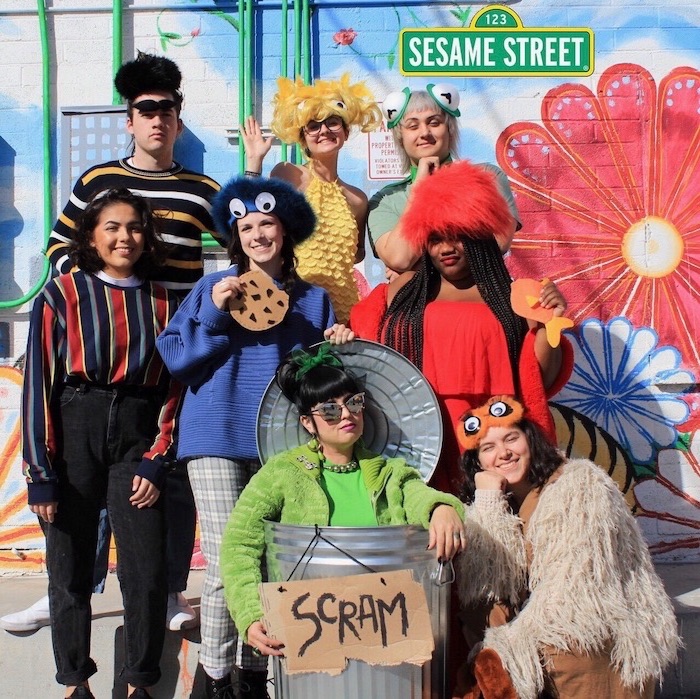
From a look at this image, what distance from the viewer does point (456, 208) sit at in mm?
3002

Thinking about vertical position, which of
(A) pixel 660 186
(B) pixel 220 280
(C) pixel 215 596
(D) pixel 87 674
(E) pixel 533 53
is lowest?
(D) pixel 87 674

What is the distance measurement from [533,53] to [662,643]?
2.98 meters

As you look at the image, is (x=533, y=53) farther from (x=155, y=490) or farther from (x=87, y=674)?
(x=87, y=674)

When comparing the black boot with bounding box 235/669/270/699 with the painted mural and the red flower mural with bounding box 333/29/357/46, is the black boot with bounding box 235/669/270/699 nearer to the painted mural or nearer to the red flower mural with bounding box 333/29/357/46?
the painted mural

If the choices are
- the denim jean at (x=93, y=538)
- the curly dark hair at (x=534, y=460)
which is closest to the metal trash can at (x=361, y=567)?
the curly dark hair at (x=534, y=460)

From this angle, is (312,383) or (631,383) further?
(631,383)

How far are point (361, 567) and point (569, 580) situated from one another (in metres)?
0.65

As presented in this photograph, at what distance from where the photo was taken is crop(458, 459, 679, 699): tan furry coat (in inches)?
105

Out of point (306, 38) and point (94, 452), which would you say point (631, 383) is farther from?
point (94, 452)

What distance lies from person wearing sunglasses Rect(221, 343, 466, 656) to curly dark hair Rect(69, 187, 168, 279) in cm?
71

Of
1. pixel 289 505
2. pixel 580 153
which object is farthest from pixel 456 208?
pixel 580 153

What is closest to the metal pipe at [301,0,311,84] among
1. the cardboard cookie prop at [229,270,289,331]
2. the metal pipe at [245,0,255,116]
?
the metal pipe at [245,0,255,116]

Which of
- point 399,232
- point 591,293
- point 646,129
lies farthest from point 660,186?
point 399,232

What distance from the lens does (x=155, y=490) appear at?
3039 millimetres
